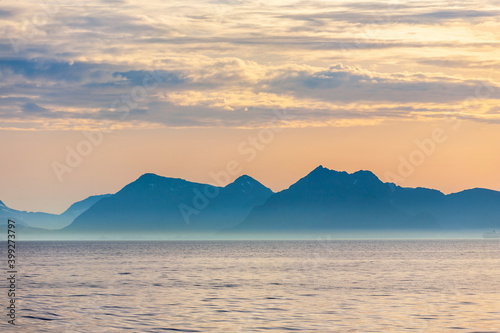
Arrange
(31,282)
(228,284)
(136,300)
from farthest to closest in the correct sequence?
1. (31,282)
2. (228,284)
3. (136,300)

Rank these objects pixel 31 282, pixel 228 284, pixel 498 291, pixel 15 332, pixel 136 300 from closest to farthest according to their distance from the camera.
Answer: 1. pixel 15 332
2. pixel 136 300
3. pixel 498 291
4. pixel 228 284
5. pixel 31 282

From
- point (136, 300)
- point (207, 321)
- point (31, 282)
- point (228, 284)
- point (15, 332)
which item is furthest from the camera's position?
point (31, 282)

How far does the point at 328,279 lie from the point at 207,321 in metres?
47.7

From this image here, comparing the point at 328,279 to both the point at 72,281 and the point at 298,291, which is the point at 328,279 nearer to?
the point at 298,291

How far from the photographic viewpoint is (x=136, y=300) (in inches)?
3012

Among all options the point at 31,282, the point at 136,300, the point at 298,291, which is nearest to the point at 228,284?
the point at 298,291

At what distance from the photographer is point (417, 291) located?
276 feet

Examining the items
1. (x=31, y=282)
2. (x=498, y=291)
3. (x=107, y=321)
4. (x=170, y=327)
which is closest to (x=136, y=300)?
(x=107, y=321)

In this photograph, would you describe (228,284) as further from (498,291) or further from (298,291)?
(498,291)

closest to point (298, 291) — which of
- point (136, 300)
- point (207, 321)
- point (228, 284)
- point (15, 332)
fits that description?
point (228, 284)

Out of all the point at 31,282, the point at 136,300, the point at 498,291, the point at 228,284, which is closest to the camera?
the point at 136,300

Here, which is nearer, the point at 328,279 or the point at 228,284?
the point at 228,284

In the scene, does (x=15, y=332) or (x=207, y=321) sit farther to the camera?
(x=207, y=321)

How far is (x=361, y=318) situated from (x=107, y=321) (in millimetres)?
22640
